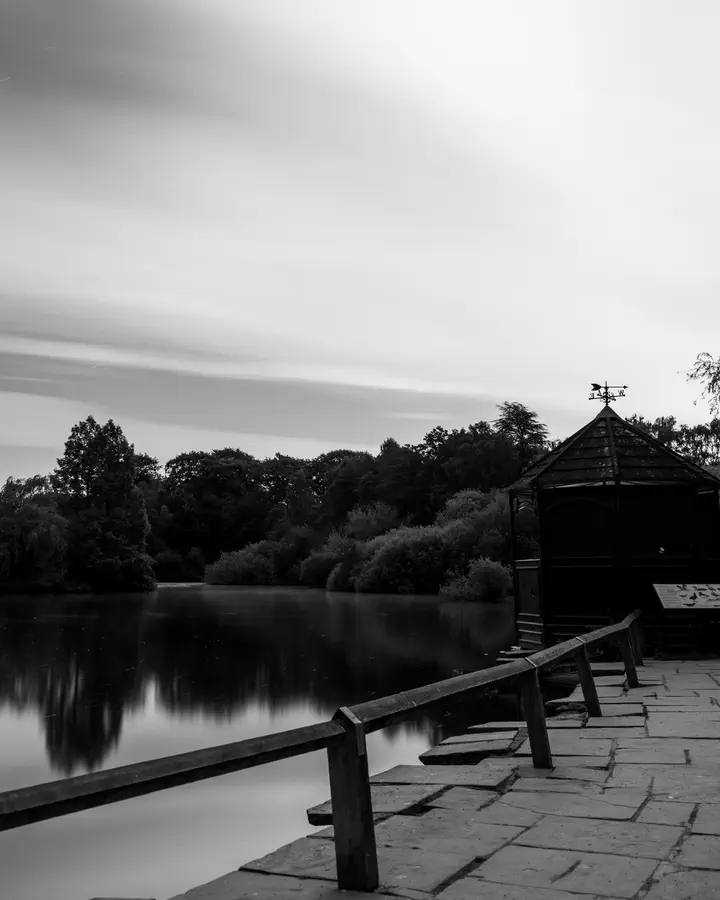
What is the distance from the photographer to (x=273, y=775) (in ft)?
38.1

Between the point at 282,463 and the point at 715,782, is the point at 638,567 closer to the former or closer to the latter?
the point at 715,782

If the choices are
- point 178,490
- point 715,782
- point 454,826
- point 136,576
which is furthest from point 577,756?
point 178,490

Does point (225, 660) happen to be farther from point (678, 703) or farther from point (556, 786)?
point (556, 786)

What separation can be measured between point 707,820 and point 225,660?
67.6ft

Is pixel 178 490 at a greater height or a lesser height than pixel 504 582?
greater

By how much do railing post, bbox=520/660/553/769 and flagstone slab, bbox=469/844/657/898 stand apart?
1498mm

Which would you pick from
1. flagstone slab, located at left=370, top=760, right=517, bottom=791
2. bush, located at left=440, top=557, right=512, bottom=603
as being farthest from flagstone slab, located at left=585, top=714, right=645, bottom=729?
bush, located at left=440, top=557, right=512, bottom=603

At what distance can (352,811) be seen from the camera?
10.7ft

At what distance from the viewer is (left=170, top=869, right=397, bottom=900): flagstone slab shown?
3271mm

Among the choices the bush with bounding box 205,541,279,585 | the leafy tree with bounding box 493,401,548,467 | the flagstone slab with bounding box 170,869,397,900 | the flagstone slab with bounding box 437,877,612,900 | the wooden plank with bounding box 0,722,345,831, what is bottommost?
the bush with bounding box 205,541,279,585

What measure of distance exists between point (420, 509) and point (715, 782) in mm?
59369

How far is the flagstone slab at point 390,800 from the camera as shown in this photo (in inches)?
185

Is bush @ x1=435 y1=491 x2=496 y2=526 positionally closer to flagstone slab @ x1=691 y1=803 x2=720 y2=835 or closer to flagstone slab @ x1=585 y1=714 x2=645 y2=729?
flagstone slab @ x1=585 y1=714 x2=645 y2=729

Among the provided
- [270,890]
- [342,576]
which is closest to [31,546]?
[342,576]
